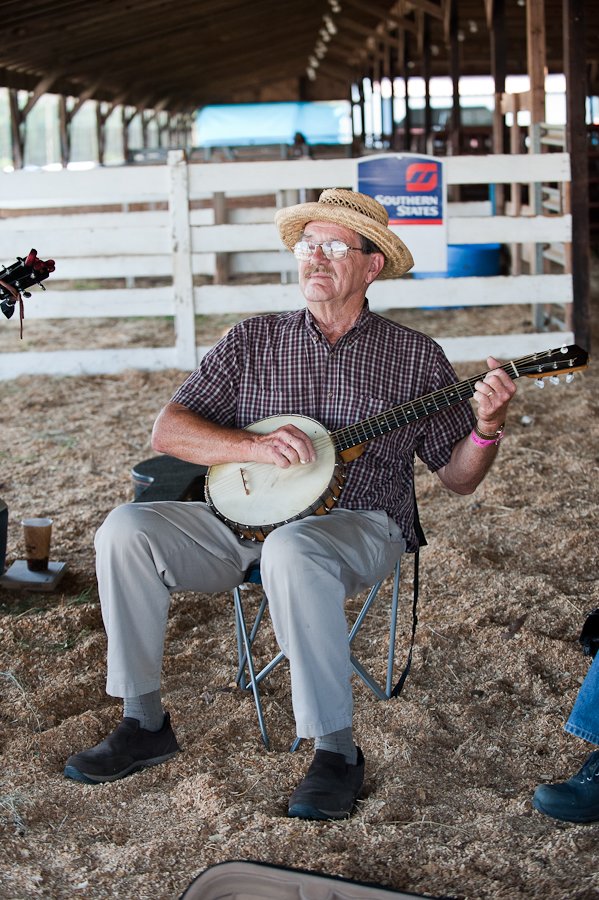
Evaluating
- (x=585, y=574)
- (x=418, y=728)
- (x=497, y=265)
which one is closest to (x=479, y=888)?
(x=418, y=728)

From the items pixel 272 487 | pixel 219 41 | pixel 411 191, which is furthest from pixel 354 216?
pixel 219 41

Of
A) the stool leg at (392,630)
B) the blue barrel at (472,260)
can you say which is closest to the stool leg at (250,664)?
the stool leg at (392,630)

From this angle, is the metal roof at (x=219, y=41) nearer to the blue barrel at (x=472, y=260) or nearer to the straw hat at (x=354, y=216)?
the blue barrel at (x=472, y=260)

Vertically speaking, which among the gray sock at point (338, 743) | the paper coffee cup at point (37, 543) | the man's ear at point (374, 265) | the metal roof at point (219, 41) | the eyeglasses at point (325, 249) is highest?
the metal roof at point (219, 41)

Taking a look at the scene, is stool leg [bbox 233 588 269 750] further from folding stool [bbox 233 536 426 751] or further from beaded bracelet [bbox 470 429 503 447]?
beaded bracelet [bbox 470 429 503 447]

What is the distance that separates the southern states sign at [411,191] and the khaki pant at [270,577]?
4581 millimetres

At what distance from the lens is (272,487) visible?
2584 millimetres

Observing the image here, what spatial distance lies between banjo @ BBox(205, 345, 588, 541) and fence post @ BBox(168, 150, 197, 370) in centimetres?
450

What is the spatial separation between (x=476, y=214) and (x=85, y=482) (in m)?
5.92

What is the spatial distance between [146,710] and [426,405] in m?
0.98

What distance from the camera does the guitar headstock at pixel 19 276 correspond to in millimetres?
2680

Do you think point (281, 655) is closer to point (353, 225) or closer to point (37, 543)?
point (353, 225)

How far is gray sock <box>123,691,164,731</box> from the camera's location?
2.51 m

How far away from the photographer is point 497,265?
30.1 ft
